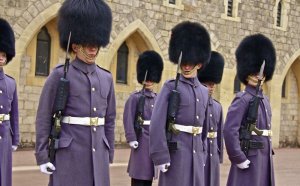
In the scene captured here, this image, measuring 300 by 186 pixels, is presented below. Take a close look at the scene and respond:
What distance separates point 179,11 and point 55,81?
12.5 meters

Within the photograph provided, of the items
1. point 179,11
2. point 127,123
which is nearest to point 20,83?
point 179,11

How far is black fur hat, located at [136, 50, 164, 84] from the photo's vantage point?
902 centimetres

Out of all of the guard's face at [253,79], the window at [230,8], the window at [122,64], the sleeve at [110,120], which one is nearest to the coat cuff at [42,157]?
the sleeve at [110,120]

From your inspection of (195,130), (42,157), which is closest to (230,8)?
(195,130)

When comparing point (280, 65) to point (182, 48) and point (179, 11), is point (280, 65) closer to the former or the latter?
point (179, 11)

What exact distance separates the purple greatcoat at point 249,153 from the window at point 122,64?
33.4 feet

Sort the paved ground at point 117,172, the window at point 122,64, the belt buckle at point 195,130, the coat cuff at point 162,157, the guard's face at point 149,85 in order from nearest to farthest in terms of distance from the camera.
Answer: the coat cuff at point 162,157
the belt buckle at point 195,130
the guard's face at point 149,85
the paved ground at point 117,172
the window at point 122,64

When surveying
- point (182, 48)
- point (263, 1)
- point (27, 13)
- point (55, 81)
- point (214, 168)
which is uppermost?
point (263, 1)

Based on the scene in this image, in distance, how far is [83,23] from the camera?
186 inches

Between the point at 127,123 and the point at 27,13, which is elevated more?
the point at 27,13

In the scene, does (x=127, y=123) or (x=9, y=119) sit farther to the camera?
(x=127, y=123)

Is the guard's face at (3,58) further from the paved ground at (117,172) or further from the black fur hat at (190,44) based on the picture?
the paved ground at (117,172)

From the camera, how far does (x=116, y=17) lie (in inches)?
597

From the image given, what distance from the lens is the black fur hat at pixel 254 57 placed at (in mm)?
6348
